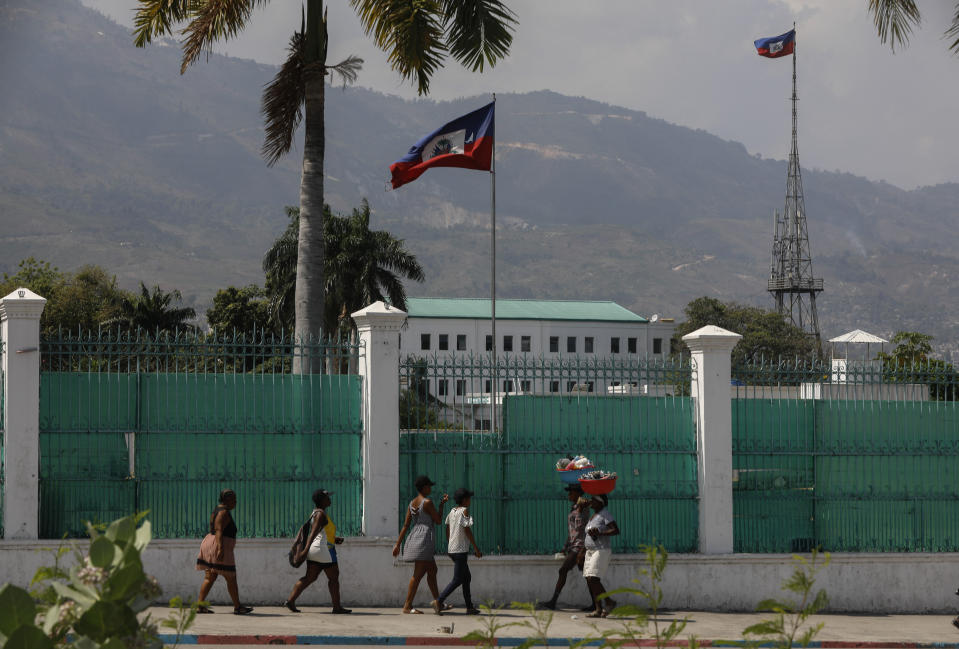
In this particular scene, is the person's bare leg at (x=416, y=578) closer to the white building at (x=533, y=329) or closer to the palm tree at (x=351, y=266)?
the palm tree at (x=351, y=266)

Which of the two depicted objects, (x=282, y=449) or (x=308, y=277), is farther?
(x=308, y=277)

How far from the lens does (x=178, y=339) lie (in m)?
12.9

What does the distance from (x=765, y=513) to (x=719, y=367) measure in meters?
1.82

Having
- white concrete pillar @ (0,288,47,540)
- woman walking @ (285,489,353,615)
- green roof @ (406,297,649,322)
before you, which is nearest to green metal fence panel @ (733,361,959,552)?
woman walking @ (285,489,353,615)

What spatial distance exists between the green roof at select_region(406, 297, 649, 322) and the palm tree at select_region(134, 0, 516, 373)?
104m

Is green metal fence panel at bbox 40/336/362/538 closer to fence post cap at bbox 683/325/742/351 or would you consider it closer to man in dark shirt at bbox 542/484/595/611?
man in dark shirt at bbox 542/484/595/611

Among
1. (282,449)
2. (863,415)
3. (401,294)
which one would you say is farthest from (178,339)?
(401,294)

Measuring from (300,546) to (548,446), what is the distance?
3.01m

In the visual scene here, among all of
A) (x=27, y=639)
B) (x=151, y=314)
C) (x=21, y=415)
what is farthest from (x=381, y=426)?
(x=151, y=314)

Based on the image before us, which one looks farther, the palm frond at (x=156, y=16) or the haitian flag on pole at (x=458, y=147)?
the haitian flag on pole at (x=458, y=147)

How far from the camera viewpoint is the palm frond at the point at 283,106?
17.5 meters

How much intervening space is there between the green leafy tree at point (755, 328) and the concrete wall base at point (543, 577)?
100m

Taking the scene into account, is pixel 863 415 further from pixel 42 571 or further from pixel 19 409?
Answer: pixel 42 571

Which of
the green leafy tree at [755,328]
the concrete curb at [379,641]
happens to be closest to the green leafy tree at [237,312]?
the green leafy tree at [755,328]
